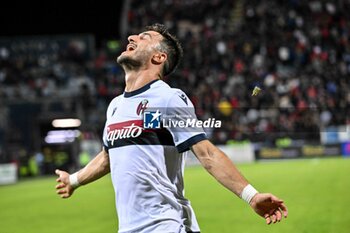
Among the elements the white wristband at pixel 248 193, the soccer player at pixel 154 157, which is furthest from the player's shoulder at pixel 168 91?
the white wristband at pixel 248 193

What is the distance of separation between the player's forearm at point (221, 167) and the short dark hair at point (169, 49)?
0.67 metres

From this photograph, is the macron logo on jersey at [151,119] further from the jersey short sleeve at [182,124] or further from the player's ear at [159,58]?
the player's ear at [159,58]

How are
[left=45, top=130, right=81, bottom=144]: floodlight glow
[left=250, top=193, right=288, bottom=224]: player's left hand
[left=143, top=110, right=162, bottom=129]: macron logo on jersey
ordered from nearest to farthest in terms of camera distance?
[left=250, top=193, right=288, bottom=224]: player's left hand → [left=143, top=110, right=162, bottom=129]: macron logo on jersey → [left=45, top=130, right=81, bottom=144]: floodlight glow

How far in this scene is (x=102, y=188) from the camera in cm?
1535

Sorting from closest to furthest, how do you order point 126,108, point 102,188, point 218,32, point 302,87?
point 126,108 → point 102,188 → point 302,87 → point 218,32

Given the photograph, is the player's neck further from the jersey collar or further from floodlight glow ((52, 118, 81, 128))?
floodlight glow ((52, 118, 81, 128))

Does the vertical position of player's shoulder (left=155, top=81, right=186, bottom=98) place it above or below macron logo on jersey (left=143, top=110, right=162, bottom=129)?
above

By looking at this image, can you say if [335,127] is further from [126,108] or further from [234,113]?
[126,108]

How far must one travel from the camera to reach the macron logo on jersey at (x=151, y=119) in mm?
3262

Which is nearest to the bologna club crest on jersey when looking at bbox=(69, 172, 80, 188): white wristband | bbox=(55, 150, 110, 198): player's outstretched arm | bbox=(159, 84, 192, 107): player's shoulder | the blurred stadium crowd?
bbox=(159, 84, 192, 107): player's shoulder

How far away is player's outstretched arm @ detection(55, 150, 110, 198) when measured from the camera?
389cm

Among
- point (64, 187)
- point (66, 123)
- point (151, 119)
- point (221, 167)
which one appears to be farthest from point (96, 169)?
point (66, 123)

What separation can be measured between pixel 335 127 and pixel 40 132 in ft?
39.9

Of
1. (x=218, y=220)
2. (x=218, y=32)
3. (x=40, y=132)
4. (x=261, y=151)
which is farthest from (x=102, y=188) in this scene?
(x=218, y=32)
